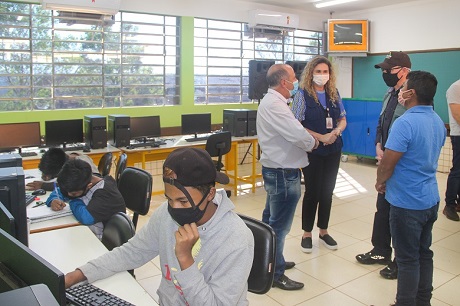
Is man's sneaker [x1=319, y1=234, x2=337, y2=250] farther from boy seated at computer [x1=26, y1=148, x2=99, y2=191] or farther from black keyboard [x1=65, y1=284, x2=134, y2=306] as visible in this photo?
black keyboard [x1=65, y1=284, x2=134, y2=306]

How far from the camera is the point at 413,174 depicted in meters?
2.43

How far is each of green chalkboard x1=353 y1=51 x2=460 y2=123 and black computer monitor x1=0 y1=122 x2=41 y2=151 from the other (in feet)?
21.7

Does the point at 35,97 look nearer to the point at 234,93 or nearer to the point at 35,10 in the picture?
the point at 35,10

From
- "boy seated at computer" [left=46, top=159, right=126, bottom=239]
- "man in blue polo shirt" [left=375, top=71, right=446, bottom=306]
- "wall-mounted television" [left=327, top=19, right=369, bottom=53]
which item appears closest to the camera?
"man in blue polo shirt" [left=375, top=71, right=446, bottom=306]

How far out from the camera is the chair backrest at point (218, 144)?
5535mm

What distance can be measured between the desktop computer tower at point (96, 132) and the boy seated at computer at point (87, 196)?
2861 mm

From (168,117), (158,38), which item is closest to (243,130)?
(168,117)

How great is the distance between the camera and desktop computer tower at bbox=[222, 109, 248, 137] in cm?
638

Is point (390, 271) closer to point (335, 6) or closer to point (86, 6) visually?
point (86, 6)

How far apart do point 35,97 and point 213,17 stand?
3368 millimetres

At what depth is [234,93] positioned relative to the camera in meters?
8.16

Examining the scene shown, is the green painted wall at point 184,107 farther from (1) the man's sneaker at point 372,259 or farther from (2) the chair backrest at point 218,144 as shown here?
(1) the man's sneaker at point 372,259

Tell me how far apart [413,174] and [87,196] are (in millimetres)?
2019

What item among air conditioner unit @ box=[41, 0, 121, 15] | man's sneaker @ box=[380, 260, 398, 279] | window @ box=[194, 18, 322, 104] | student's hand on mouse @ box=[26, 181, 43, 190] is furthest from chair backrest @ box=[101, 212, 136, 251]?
window @ box=[194, 18, 322, 104]
